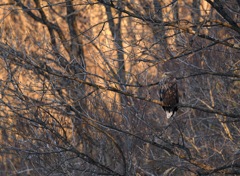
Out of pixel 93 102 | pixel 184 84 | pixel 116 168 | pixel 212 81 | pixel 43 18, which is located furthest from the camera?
pixel 43 18

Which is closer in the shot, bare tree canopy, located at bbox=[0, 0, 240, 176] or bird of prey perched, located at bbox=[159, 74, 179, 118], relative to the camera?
bare tree canopy, located at bbox=[0, 0, 240, 176]

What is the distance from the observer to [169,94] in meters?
7.75

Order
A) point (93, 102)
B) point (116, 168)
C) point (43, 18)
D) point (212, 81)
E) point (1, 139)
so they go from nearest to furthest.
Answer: point (116, 168)
point (93, 102)
point (1, 139)
point (212, 81)
point (43, 18)

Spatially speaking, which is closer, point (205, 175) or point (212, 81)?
point (205, 175)

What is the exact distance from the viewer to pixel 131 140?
7824 millimetres

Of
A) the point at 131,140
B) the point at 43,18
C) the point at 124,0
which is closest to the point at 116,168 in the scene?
the point at 131,140

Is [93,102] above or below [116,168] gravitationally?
above

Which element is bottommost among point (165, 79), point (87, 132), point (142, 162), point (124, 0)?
point (142, 162)

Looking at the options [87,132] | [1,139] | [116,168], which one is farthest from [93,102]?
[1,139]

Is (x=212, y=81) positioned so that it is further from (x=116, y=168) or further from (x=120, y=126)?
(x=116, y=168)

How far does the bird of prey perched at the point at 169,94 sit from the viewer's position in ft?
24.7

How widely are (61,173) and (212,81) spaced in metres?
3.95

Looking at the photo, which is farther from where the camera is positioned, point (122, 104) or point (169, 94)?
point (169, 94)

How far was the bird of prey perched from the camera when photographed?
7.54 m
